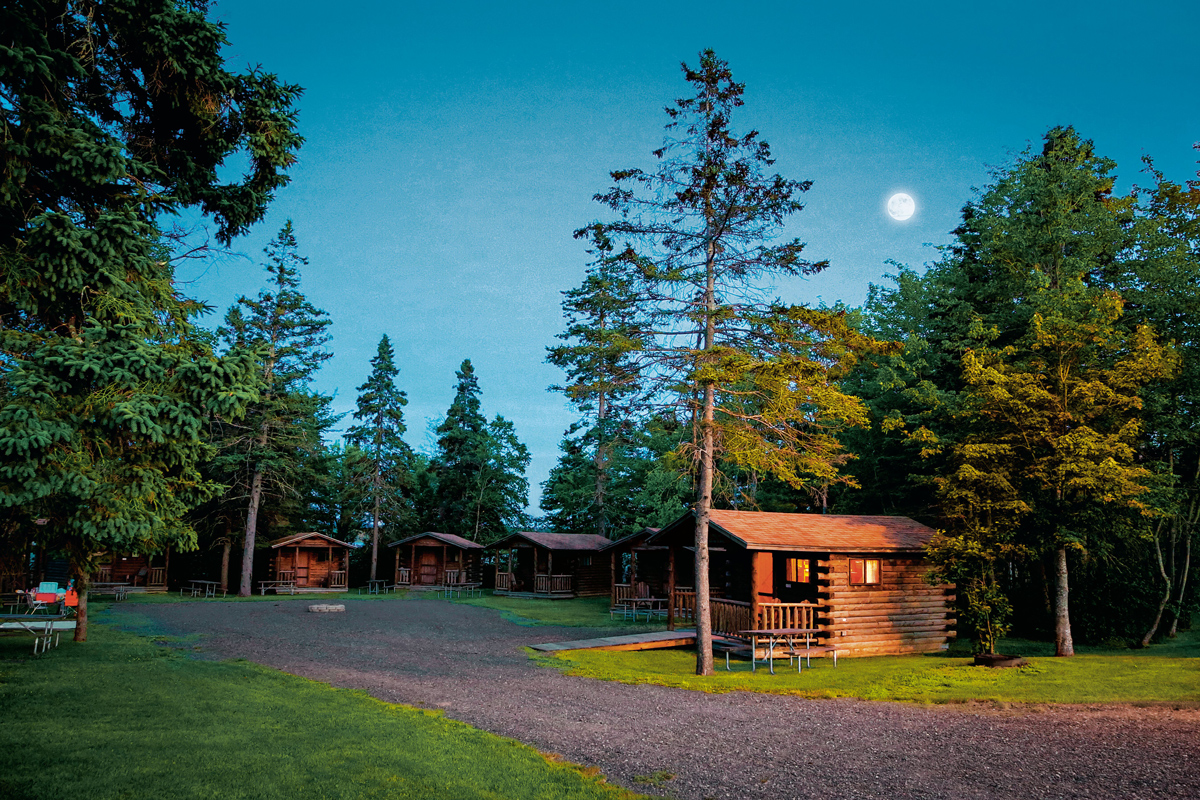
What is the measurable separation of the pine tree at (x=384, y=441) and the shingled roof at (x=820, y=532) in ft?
99.8

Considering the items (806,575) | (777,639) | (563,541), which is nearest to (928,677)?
(777,639)

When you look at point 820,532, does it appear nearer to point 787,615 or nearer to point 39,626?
point 787,615

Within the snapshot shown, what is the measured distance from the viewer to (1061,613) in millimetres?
18641

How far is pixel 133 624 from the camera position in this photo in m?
21.2

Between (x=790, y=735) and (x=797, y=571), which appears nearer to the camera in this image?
(x=790, y=735)

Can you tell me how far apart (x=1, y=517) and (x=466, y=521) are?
4373 centimetres

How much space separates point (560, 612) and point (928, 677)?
61.5 feet

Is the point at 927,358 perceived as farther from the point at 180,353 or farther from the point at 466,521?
the point at 466,521

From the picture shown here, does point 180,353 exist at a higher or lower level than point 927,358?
lower

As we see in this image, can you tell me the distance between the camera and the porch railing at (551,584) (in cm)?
3962

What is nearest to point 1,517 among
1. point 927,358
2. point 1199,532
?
point 927,358

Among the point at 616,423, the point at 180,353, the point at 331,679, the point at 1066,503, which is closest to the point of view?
the point at 180,353

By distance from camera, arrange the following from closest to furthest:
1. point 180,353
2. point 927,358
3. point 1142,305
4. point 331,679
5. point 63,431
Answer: point 63,431 < point 180,353 < point 331,679 < point 1142,305 < point 927,358

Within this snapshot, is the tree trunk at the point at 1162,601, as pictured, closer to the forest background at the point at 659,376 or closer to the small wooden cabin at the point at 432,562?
the forest background at the point at 659,376
